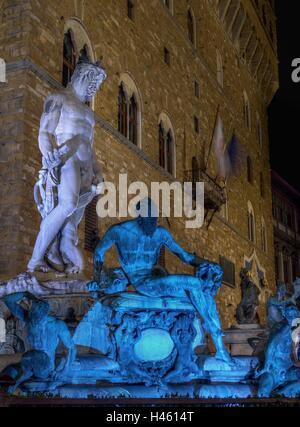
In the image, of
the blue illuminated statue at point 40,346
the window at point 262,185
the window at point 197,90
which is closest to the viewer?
the blue illuminated statue at point 40,346

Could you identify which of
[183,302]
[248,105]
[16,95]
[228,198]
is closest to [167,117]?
[228,198]

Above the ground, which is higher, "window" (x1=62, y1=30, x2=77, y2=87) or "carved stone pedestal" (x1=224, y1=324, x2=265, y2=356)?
"window" (x1=62, y1=30, x2=77, y2=87)

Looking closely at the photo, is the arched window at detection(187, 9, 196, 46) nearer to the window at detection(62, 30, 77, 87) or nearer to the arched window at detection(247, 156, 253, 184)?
the arched window at detection(247, 156, 253, 184)

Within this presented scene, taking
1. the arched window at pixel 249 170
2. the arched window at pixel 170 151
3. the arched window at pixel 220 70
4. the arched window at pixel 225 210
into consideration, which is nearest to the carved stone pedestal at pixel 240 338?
the arched window at pixel 170 151

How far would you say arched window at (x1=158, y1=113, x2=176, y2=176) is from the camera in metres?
16.8

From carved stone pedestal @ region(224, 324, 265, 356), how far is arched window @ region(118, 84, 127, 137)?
6.27 m

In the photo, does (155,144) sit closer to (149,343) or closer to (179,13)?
(179,13)

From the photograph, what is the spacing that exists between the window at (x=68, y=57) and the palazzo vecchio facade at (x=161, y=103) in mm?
22

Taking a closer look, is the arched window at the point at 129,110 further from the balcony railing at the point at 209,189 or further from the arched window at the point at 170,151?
the balcony railing at the point at 209,189

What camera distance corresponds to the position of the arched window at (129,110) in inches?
567

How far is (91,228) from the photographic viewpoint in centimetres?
1240

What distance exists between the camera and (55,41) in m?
11.5

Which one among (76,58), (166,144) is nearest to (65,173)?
(76,58)

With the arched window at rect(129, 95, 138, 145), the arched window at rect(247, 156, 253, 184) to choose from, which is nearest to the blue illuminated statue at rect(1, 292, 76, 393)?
the arched window at rect(129, 95, 138, 145)
